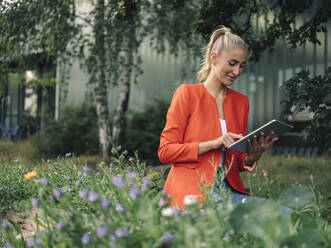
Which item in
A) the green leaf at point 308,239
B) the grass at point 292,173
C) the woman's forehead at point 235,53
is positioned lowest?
the grass at point 292,173

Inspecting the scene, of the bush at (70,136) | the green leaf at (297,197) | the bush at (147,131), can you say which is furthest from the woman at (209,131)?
the bush at (70,136)

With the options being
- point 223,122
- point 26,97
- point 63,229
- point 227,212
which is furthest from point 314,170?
point 26,97

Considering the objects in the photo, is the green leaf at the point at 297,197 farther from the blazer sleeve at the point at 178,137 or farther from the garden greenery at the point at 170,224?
the blazer sleeve at the point at 178,137

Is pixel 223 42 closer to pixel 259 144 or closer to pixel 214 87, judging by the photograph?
pixel 214 87

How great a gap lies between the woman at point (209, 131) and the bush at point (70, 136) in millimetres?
7276

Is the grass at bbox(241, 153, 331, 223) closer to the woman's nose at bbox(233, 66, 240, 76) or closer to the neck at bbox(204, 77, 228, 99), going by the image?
the neck at bbox(204, 77, 228, 99)

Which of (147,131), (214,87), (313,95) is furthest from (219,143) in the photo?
(147,131)

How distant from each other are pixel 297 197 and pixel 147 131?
8100 millimetres

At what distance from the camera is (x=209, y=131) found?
2.18 m

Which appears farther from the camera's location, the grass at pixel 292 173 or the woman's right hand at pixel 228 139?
the grass at pixel 292 173

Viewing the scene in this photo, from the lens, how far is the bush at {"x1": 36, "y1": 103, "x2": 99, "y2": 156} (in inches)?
368

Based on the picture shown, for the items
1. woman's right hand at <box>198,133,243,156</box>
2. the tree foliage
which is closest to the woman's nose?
woman's right hand at <box>198,133,243,156</box>

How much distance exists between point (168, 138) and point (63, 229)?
→ 3.22 ft

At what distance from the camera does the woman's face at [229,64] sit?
2209mm
